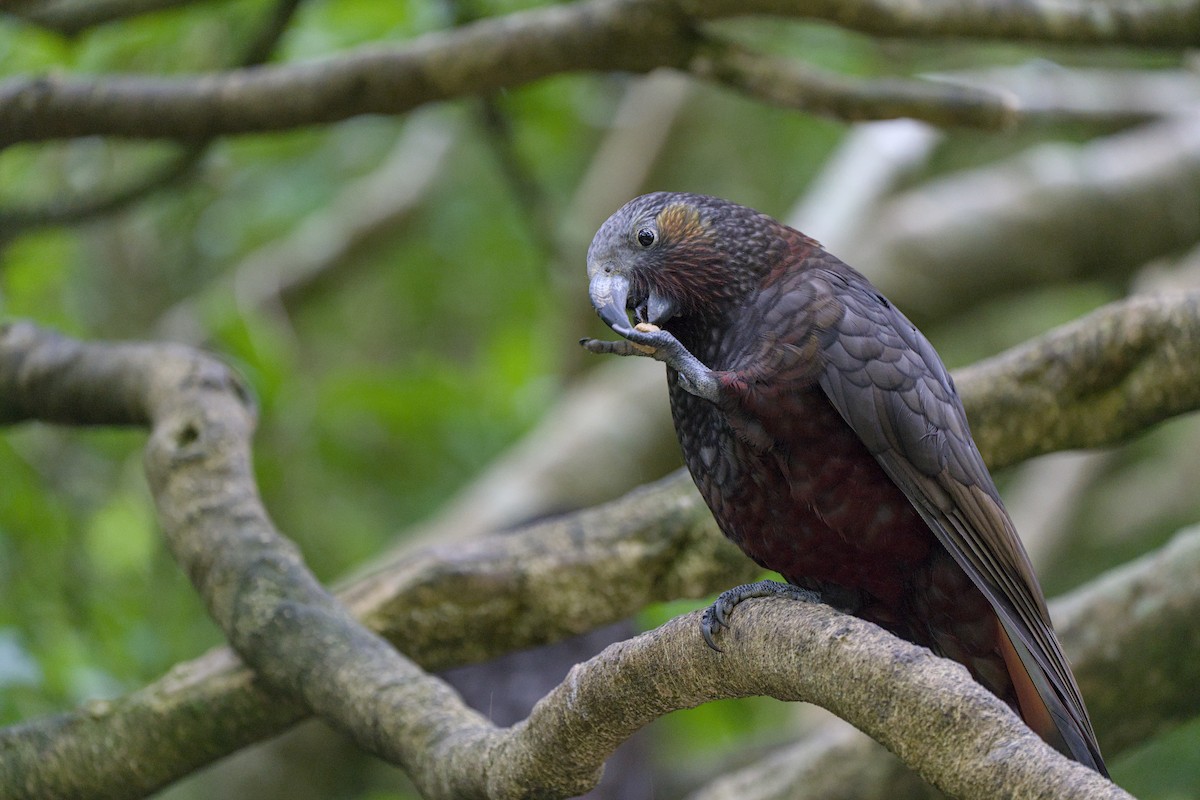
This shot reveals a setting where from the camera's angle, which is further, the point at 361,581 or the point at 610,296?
the point at 361,581

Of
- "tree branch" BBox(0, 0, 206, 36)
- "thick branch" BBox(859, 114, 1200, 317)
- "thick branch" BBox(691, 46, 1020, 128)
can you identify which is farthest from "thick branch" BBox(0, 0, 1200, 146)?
"thick branch" BBox(859, 114, 1200, 317)

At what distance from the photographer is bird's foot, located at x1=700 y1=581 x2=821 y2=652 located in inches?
81.9

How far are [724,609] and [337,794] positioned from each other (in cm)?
391

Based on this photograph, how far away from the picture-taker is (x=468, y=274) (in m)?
7.50

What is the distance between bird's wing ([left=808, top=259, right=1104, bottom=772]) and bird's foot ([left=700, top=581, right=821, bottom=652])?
0.31 meters

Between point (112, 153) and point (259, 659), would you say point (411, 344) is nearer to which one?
point (112, 153)

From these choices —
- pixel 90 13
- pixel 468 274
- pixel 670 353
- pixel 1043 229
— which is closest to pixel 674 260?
pixel 670 353

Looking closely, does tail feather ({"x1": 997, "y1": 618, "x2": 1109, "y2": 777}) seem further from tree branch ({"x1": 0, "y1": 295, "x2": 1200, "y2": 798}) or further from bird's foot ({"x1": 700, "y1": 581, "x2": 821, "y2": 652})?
tree branch ({"x1": 0, "y1": 295, "x2": 1200, "y2": 798})

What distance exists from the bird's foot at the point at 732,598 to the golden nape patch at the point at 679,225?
0.74m

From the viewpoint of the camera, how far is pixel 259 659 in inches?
110

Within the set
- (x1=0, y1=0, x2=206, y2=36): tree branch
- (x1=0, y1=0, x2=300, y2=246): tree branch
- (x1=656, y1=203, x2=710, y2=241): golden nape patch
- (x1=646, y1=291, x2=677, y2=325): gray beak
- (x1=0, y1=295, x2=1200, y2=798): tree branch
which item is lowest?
(x1=0, y1=295, x2=1200, y2=798): tree branch

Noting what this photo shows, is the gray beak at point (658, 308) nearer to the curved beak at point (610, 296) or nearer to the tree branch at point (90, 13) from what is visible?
the curved beak at point (610, 296)

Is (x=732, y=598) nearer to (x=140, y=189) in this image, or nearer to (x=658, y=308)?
(x=658, y=308)

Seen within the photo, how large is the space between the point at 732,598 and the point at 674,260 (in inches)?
28.7
